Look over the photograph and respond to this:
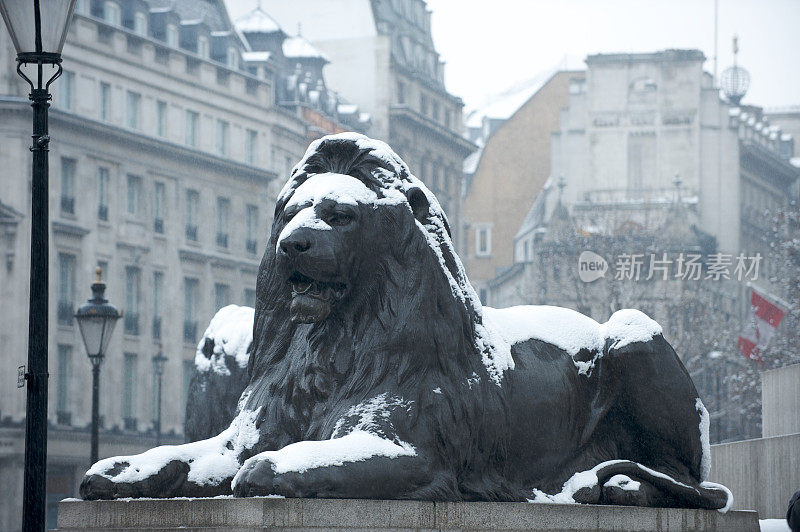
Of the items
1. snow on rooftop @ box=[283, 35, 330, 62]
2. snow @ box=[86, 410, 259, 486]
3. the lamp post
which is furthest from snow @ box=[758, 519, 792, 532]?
snow on rooftop @ box=[283, 35, 330, 62]

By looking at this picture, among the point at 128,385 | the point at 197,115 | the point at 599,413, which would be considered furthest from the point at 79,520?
the point at 197,115

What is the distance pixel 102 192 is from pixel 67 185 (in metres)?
2.23

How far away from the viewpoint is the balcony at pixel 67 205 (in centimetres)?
6034

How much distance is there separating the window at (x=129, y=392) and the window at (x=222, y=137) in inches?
414

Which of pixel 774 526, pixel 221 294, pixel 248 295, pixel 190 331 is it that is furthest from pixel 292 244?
pixel 248 295

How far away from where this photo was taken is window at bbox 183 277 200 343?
66.2 m

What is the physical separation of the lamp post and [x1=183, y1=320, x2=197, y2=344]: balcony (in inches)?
2223

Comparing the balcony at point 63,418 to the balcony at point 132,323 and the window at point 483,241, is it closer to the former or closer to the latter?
the balcony at point 132,323

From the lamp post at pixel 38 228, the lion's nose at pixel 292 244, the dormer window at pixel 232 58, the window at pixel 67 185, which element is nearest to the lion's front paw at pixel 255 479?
the lion's nose at pixel 292 244

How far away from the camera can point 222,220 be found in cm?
7000

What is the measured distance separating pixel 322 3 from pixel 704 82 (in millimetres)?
20525

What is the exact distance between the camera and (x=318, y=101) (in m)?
80.8

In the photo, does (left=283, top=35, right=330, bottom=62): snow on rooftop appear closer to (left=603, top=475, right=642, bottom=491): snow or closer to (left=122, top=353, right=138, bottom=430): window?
(left=122, top=353, right=138, bottom=430): window

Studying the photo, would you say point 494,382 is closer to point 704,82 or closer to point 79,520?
point 79,520
